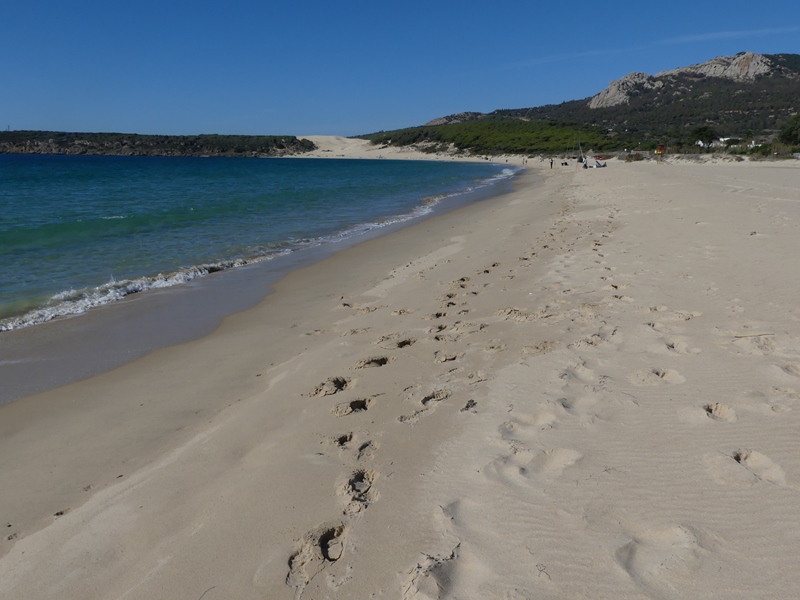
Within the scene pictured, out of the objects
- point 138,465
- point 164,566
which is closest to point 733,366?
point 164,566

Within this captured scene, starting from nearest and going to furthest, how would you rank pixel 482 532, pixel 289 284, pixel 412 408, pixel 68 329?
1. pixel 482 532
2. pixel 412 408
3. pixel 68 329
4. pixel 289 284

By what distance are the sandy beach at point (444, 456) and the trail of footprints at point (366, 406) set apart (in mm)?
17

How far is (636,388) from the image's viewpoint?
3.58 m

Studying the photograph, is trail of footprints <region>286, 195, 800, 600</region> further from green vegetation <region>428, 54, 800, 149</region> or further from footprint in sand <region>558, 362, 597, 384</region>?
green vegetation <region>428, 54, 800, 149</region>

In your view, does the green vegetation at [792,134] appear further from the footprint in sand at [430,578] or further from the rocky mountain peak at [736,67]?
the rocky mountain peak at [736,67]

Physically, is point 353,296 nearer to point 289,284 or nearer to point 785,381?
point 289,284

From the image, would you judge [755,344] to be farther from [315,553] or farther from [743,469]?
[315,553]

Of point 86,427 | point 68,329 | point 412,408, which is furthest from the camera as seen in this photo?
point 68,329

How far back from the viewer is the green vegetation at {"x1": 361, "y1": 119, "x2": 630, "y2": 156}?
70375 mm

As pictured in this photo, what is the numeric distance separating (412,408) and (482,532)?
138 centimetres

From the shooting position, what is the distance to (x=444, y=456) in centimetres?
305

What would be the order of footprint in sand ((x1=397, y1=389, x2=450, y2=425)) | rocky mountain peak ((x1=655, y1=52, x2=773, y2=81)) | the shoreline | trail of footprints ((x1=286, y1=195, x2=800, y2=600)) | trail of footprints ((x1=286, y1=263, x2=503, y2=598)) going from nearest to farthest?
trail of footprints ((x1=286, y1=195, x2=800, y2=600)), trail of footprints ((x1=286, y1=263, x2=503, y2=598)), footprint in sand ((x1=397, y1=389, x2=450, y2=425)), the shoreline, rocky mountain peak ((x1=655, y1=52, x2=773, y2=81))

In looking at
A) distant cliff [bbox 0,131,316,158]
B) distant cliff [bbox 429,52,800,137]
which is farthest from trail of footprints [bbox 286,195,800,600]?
distant cliff [bbox 0,131,316,158]

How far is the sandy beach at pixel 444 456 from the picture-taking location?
2223mm
